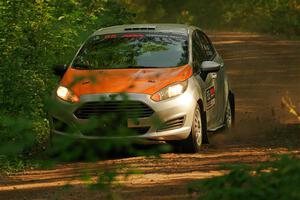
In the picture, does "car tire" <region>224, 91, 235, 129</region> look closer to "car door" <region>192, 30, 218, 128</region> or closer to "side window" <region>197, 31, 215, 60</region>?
"side window" <region>197, 31, 215, 60</region>

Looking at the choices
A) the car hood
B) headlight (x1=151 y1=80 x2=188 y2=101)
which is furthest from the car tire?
headlight (x1=151 y1=80 x2=188 y2=101)

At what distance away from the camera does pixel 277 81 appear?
23156mm

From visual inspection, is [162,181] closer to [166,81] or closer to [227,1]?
[166,81]

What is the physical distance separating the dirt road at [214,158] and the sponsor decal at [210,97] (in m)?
0.58

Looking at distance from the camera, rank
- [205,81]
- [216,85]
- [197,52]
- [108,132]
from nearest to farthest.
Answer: [108,132] → [205,81] → [197,52] → [216,85]

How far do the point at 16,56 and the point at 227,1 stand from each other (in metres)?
49.3

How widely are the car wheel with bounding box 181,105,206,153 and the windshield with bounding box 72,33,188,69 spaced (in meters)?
0.75

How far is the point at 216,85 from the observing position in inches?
524

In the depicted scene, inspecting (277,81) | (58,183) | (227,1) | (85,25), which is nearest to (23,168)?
(58,183)

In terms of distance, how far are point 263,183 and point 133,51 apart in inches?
284

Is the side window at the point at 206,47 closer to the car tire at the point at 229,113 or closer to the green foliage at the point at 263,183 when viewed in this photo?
the car tire at the point at 229,113

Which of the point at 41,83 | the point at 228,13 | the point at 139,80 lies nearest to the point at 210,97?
the point at 139,80

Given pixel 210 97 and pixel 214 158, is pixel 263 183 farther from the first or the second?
pixel 210 97

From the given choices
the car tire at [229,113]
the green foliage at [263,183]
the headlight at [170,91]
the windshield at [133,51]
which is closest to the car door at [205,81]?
the windshield at [133,51]
